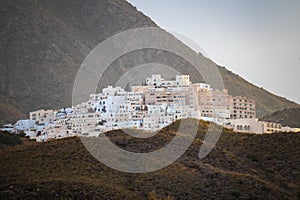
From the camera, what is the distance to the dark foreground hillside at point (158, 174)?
86.4 feet

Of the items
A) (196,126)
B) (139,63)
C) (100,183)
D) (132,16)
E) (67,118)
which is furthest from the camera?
(132,16)

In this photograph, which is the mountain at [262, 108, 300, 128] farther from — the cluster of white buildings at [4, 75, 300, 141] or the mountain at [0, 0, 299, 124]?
the mountain at [0, 0, 299, 124]

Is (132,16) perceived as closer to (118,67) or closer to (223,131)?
(118,67)

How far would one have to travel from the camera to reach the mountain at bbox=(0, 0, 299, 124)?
69750mm

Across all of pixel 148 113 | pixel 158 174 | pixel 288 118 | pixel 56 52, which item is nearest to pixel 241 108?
pixel 288 118

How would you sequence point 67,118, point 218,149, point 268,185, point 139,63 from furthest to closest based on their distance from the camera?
point 139,63, point 67,118, point 218,149, point 268,185

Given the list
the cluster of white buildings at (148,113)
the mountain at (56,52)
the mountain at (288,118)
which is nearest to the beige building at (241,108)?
the cluster of white buildings at (148,113)

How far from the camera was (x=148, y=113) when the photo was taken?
4772 centimetres

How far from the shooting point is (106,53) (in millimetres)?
83438

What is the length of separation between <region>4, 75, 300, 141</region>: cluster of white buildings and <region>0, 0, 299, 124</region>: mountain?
10.6 m

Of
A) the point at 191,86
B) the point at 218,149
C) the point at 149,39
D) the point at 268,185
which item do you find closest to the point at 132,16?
the point at 149,39

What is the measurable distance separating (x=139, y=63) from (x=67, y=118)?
31462mm

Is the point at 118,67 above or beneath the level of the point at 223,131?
above

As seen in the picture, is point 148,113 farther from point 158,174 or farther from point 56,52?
point 56,52
